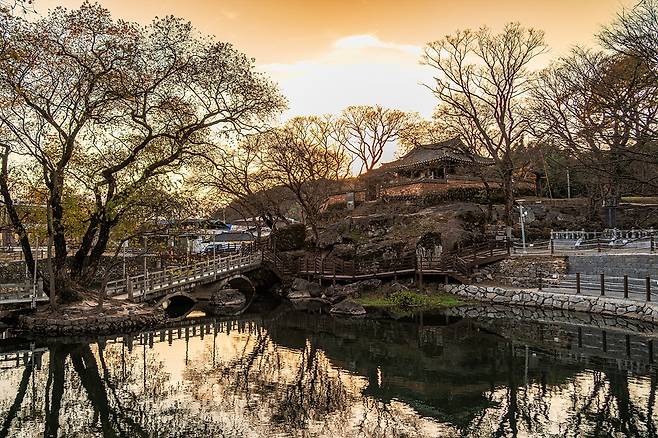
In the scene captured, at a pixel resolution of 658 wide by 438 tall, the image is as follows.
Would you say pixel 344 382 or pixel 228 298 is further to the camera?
pixel 228 298

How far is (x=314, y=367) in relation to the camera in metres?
15.8

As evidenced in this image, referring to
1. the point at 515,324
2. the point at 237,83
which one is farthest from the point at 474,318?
the point at 237,83

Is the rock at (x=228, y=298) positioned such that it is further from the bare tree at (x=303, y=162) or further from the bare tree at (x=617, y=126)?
the bare tree at (x=617, y=126)

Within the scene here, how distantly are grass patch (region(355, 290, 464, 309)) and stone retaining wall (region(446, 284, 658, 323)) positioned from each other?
102 cm

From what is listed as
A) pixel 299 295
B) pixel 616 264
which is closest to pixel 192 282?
pixel 299 295

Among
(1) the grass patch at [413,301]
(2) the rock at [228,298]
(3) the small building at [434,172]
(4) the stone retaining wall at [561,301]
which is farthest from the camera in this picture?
(3) the small building at [434,172]

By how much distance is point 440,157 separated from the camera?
39.4m

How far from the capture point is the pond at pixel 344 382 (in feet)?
35.0

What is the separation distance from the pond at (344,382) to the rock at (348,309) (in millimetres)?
3427

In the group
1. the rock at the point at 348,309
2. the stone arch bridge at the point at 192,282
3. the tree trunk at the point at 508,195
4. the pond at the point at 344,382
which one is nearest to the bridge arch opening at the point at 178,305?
the stone arch bridge at the point at 192,282

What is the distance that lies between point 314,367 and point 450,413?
5.49 meters

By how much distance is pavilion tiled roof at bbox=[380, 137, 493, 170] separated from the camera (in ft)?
124

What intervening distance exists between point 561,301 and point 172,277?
1912 centimetres

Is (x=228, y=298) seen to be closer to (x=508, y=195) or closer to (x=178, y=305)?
(x=178, y=305)
